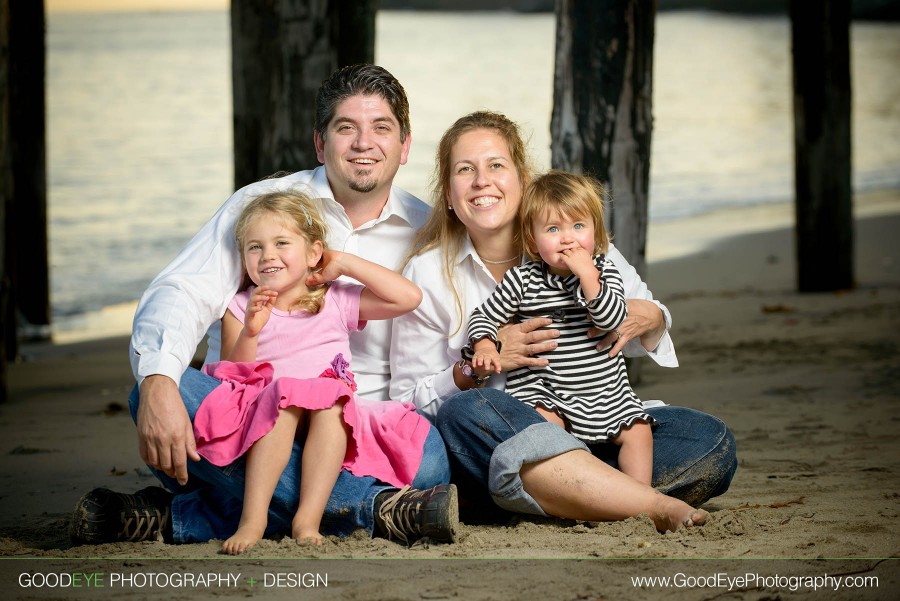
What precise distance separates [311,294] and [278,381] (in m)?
0.44

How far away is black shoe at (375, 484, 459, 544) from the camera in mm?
3004

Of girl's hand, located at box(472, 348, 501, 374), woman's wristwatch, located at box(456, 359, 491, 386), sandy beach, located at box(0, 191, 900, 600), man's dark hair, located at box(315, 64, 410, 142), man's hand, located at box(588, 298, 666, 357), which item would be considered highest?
man's dark hair, located at box(315, 64, 410, 142)

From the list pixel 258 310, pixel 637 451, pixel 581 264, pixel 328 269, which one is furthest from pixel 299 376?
pixel 637 451

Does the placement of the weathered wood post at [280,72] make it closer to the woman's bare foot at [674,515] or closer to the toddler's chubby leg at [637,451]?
the toddler's chubby leg at [637,451]

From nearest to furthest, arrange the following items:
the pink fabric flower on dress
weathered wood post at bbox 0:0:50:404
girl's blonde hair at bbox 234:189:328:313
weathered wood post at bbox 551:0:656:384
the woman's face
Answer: the pink fabric flower on dress → girl's blonde hair at bbox 234:189:328:313 → the woman's face → weathered wood post at bbox 551:0:656:384 → weathered wood post at bbox 0:0:50:404

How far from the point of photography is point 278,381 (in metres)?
3.04

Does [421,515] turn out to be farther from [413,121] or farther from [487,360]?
[413,121]

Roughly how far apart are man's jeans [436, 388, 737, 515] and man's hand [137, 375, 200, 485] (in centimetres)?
80

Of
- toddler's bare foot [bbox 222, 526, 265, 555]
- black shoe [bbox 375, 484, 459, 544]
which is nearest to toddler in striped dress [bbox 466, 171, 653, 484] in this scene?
black shoe [bbox 375, 484, 459, 544]

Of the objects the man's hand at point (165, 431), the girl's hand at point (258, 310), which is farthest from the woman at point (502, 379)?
the man's hand at point (165, 431)

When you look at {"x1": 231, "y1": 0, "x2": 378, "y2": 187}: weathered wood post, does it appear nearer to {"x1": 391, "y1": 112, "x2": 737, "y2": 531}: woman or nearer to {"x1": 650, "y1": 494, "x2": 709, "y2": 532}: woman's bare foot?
{"x1": 391, "y1": 112, "x2": 737, "y2": 531}: woman

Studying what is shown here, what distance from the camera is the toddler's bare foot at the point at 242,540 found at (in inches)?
115

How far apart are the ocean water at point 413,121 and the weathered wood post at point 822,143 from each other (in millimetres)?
2994

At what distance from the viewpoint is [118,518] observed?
314 centimetres
